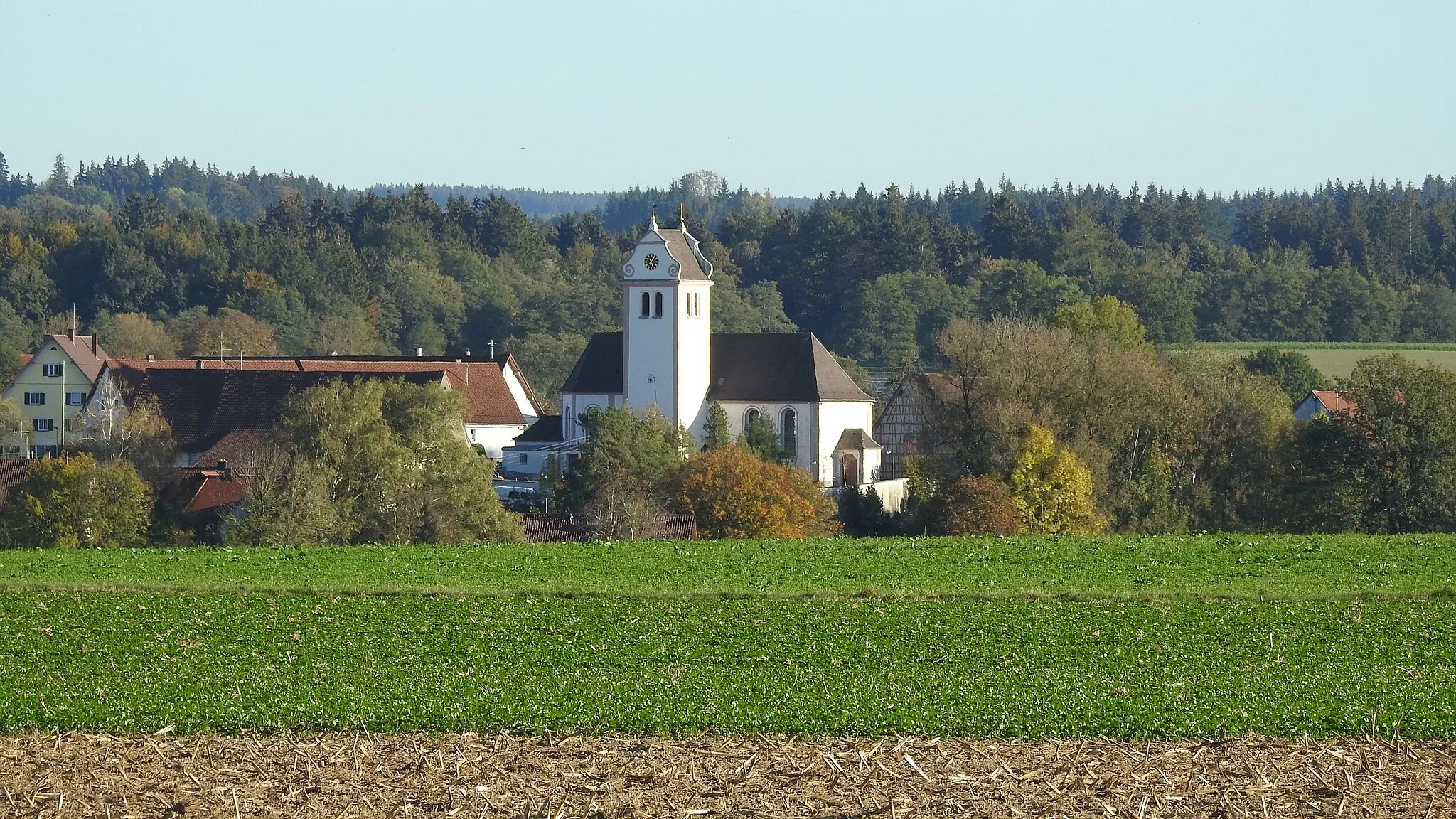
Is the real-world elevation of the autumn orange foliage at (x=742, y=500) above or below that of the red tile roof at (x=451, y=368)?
below

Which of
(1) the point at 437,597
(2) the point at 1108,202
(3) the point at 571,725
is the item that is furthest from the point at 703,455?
(2) the point at 1108,202

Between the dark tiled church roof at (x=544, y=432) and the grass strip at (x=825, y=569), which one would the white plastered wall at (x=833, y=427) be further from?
the grass strip at (x=825, y=569)

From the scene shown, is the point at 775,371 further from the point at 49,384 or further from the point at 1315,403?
the point at 49,384

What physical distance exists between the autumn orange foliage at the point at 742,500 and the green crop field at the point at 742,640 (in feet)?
46.6

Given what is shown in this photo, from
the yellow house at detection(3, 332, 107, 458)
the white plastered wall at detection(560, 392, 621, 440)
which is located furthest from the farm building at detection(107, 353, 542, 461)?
the yellow house at detection(3, 332, 107, 458)

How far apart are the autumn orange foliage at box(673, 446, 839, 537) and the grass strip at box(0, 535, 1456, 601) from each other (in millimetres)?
11463

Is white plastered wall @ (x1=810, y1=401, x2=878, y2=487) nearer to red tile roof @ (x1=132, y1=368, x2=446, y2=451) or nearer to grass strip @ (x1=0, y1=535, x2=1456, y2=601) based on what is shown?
red tile roof @ (x1=132, y1=368, x2=446, y2=451)

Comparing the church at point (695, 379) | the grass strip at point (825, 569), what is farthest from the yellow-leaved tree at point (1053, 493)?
the church at point (695, 379)

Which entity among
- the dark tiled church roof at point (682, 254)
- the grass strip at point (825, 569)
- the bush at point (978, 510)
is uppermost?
the dark tiled church roof at point (682, 254)

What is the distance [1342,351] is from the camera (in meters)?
99.3

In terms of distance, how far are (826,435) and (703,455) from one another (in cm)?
1776

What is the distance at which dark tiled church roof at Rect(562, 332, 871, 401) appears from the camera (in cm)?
7119

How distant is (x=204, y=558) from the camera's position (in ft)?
108

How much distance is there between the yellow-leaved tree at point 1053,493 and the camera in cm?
5228
